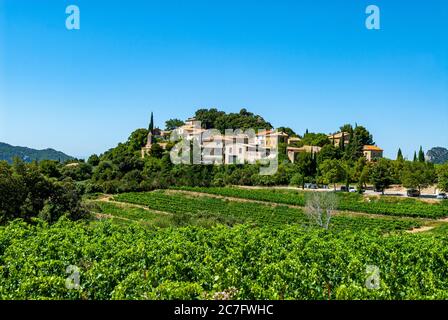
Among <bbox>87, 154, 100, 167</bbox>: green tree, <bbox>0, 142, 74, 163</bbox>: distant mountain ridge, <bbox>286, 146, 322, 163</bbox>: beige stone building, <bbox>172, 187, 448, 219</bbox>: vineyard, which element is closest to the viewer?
<bbox>172, 187, 448, 219</bbox>: vineyard

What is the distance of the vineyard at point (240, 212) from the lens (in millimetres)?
32312

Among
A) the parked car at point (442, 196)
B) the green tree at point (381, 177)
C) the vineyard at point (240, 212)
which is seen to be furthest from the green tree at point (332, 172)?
the parked car at point (442, 196)

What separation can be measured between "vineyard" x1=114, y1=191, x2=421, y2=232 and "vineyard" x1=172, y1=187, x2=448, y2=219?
179 centimetres

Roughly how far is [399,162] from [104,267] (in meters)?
51.2

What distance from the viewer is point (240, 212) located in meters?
40.3

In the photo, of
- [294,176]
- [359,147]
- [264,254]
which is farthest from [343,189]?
[264,254]

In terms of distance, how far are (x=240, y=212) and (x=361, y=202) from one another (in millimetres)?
14175

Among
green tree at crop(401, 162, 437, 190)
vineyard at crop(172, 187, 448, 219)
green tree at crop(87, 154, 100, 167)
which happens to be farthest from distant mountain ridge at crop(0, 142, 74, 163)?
green tree at crop(401, 162, 437, 190)

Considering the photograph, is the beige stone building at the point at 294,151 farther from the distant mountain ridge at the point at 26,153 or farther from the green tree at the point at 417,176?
the distant mountain ridge at the point at 26,153

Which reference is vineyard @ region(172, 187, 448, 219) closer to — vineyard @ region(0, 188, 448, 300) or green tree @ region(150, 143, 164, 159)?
green tree @ region(150, 143, 164, 159)

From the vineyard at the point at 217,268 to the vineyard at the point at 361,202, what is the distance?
25515 millimetres

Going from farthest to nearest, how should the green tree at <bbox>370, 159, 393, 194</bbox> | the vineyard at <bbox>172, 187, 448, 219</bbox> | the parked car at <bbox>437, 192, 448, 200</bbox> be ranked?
the green tree at <bbox>370, 159, 393, 194</bbox>
the parked car at <bbox>437, 192, 448, 200</bbox>
the vineyard at <bbox>172, 187, 448, 219</bbox>

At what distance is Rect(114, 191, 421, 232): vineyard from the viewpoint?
32.3 m
